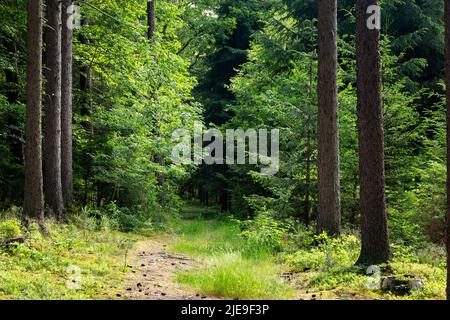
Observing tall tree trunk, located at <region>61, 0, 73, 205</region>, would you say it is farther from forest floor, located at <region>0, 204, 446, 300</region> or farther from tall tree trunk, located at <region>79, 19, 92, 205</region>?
forest floor, located at <region>0, 204, 446, 300</region>

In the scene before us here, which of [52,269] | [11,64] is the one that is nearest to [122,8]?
[11,64]

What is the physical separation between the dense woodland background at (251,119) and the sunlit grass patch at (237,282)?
1.98 metres

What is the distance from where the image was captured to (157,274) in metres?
9.41

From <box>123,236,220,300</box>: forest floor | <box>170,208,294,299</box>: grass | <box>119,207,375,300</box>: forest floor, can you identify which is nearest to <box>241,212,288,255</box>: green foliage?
<box>119,207,375,300</box>: forest floor

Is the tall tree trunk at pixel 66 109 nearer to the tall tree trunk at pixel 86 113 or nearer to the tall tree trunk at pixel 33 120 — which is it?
the tall tree trunk at pixel 86 113

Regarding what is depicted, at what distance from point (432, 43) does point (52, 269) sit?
55.8ft

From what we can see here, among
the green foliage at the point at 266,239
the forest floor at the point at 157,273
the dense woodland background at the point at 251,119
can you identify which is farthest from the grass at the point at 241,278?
the dense woodland background at the point at 251,119

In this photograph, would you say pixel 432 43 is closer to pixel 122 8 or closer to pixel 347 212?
pixel 347 212

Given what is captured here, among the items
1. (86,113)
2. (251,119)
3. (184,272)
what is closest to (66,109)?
(86,113)

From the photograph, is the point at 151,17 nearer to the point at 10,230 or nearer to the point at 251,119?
the point at 251,119

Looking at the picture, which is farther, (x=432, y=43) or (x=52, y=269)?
(x=432, y=43)

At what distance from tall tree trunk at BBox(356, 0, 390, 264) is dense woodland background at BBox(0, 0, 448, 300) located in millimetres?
56

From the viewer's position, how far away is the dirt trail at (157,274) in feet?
24.4
